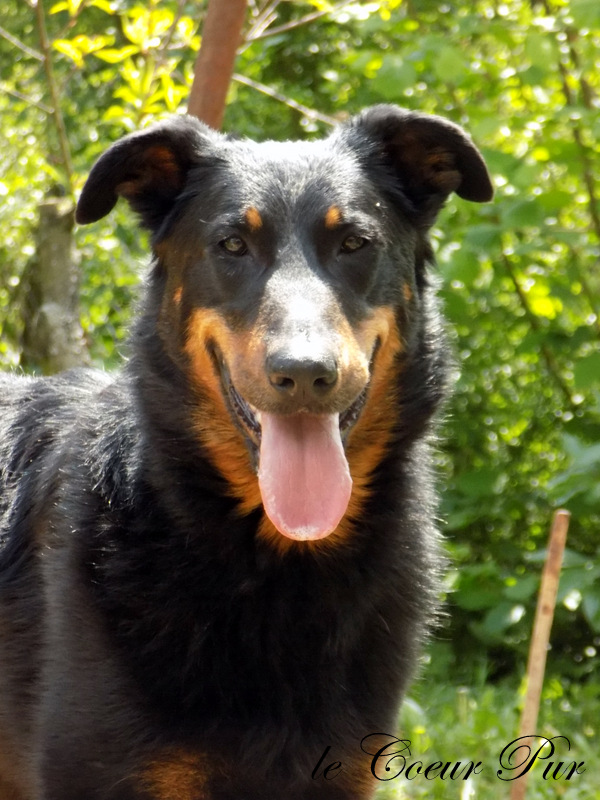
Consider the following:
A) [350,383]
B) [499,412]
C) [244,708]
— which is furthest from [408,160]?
[499,412]

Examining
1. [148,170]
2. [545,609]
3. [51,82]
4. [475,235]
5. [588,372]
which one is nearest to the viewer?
[545,609]

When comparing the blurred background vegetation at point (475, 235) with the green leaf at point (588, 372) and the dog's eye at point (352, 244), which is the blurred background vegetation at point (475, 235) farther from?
the dog's eye at point (352, 244)

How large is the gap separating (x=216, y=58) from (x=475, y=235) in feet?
5.52

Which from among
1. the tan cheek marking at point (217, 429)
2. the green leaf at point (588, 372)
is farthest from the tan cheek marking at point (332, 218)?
the green leaf at point (588, 372)

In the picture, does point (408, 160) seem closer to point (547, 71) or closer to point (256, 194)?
point (256, 194)

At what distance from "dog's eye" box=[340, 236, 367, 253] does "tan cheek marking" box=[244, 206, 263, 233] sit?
253 mm

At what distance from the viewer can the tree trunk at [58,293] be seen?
17.6 ft

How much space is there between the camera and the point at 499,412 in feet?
23.7

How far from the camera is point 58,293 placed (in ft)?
17.8

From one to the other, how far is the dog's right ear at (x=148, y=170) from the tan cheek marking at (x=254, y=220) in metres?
0.39

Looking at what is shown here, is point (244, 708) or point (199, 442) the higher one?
point (199, 442)

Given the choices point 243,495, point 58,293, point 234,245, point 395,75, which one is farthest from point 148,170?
point 395,75

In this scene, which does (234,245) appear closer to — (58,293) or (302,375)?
(302,375)

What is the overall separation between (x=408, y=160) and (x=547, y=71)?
7.32 ft
